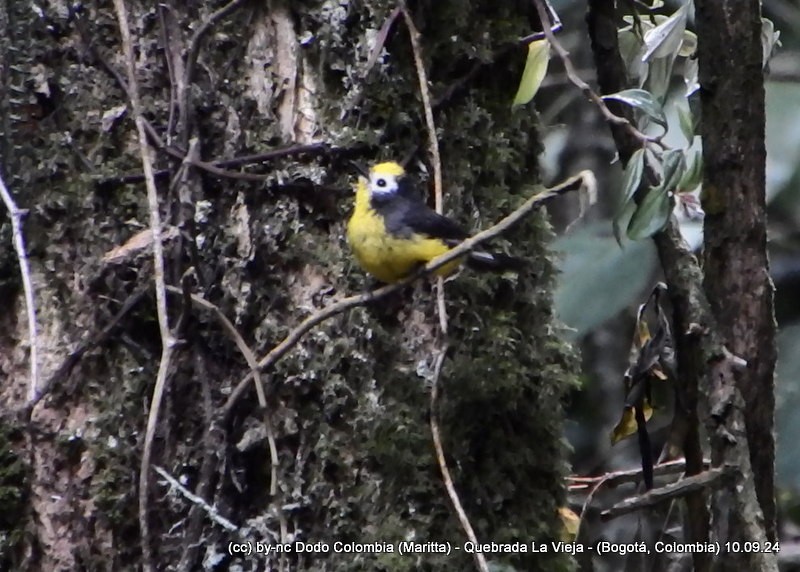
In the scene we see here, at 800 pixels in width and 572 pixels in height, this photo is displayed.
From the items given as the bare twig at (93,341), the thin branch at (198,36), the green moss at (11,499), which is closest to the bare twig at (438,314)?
the thin branch at (198,36)

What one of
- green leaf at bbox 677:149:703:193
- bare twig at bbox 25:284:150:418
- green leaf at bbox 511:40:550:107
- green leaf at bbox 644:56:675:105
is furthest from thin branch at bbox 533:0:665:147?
bare twig at bbox 25:284:150:418

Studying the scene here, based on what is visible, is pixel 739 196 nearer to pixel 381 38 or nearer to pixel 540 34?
pixel 540 34

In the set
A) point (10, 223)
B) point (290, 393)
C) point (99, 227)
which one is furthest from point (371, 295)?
point (10, 223)

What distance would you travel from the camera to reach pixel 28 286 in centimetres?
206

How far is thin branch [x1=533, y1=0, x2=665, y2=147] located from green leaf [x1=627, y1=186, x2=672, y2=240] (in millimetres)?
100

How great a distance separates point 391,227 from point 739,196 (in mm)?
709

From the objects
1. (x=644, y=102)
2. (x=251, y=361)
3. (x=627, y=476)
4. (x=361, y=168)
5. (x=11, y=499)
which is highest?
(x=644, y=102)

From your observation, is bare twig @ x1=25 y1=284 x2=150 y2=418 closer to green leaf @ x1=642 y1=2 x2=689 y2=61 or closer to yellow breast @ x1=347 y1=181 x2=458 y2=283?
yellow breast @ x1=347 y1=181 x2=458 y2=283

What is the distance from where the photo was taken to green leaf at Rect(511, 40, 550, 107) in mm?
2107

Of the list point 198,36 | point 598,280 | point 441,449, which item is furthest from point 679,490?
point 198,36

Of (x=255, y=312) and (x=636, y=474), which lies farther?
(x=636, y=474)

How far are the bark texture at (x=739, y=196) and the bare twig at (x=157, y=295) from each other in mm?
1085

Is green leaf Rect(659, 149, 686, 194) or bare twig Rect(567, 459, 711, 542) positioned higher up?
green leaf Rect(659, 149, 686, 194)

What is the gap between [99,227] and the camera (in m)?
2.19
